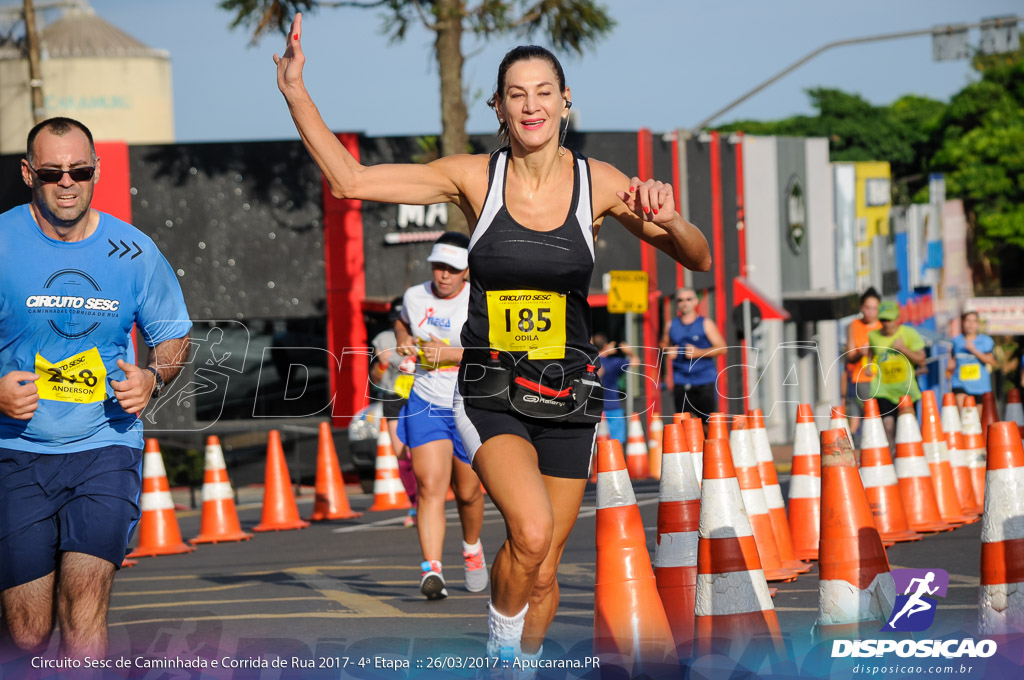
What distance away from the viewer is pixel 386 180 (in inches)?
193

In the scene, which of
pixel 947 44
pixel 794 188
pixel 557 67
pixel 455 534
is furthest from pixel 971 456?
pixel 794 188

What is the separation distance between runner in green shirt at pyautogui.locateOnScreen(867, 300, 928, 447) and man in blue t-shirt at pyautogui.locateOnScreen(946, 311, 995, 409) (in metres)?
3.47

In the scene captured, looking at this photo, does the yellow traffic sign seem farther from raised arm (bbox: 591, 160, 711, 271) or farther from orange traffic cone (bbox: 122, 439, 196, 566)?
raised arm (bbox: 591, 160, 711, 271)

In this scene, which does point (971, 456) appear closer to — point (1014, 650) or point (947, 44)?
point (1014, 650)

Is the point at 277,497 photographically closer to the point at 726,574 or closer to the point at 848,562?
the point at 848,562

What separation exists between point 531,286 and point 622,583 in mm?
1407

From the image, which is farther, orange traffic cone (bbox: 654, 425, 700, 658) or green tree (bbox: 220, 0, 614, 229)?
green tree (bbox: 220, 0, 614, 229)

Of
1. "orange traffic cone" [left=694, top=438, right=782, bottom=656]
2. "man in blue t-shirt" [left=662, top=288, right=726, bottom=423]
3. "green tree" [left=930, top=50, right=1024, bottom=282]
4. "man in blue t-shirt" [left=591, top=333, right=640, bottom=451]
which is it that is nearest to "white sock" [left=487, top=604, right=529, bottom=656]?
"orange traffic cone" [left=694, top=438, right=782, bottom=656]

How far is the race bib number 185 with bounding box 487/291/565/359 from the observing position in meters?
4.96

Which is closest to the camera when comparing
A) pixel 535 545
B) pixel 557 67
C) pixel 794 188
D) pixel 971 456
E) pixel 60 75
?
pixel 535 545

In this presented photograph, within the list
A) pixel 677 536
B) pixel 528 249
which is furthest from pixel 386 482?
pixel 528 249

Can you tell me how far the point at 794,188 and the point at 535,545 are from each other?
3695 cm

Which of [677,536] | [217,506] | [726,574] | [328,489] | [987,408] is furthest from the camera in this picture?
[987,408]

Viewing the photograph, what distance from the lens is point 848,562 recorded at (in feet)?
18.5
